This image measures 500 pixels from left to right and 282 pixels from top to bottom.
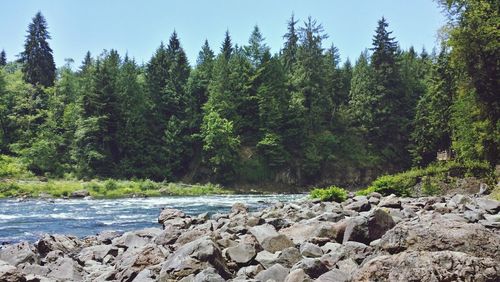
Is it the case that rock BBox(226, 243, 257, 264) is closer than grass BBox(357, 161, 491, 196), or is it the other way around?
rock BBox(226, 243, 257, 264)

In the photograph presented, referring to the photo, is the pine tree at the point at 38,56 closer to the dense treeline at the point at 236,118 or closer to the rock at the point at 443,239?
the dense treeline at the point at 236,118

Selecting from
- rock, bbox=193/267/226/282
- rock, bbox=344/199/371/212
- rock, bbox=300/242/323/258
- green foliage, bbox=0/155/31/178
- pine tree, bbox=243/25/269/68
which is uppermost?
pine tree, bbox=243/25/269/68

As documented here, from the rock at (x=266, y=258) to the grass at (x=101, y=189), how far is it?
37206mm

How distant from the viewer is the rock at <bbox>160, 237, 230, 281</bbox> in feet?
25.1

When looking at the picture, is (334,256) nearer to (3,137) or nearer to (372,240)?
(372,240)

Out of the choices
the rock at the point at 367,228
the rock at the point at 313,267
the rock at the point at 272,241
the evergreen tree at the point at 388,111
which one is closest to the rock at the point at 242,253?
the rock at the point at 272,241

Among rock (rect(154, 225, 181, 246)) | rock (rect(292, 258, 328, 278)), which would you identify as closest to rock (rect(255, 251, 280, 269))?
rock (rect(292, 258, 328, 278))

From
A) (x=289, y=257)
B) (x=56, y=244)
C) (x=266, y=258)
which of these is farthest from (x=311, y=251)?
(x=56, y=244)

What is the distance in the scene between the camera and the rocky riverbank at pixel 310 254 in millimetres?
5414

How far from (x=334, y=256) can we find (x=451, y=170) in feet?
89.0

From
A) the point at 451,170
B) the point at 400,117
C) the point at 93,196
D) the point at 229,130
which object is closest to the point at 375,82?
the point at 400,117

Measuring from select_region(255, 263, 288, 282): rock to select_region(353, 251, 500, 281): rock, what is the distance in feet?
6.36

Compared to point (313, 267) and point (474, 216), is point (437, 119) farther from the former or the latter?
point (313, 267)

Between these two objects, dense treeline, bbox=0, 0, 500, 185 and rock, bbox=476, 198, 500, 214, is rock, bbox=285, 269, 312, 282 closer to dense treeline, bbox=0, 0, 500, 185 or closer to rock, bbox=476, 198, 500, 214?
rock, bbox=476, 198, 500, 214
